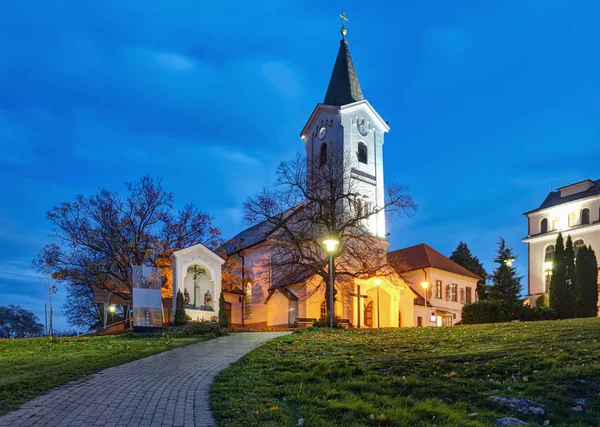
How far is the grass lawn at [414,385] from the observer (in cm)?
716

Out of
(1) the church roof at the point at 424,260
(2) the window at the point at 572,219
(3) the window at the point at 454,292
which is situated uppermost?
(2) the window at the point at 572,219

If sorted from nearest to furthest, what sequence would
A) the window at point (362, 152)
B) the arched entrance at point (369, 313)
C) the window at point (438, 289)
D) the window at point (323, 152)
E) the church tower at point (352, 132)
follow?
the arched entrance at point (369, 313), the window at point (323, 152), the church tower at point (352, 132), the window at point (362, 152), the window at point (438, 289)

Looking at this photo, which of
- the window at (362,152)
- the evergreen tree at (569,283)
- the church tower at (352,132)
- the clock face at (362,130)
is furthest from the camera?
the clock face at (362,130)

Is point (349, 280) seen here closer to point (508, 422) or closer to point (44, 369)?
point (44, 369)

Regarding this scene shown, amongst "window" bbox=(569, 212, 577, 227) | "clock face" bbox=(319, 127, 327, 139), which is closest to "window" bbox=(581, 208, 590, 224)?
"window" bbox=(569, 212, 577, 227)

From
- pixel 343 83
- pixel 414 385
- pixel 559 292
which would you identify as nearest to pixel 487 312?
pixel 559 292

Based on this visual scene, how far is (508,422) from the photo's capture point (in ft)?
22.9

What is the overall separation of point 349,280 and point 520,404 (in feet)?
83.6

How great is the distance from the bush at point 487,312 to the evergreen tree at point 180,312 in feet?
52.9

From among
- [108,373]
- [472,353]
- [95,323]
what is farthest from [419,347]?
[95,323]

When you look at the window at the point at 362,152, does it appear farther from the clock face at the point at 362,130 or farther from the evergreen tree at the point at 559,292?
the evergreen tree at the point at 559,292

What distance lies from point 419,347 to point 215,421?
8651 mm

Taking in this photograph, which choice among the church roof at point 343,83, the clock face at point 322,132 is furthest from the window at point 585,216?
the clock face at point 322,132

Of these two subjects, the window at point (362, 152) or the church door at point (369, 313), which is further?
the window at point (362, 152)
